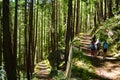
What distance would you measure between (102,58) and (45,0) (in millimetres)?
25719

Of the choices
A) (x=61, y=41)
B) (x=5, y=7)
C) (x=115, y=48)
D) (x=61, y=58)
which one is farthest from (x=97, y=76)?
(x=61, y=41)

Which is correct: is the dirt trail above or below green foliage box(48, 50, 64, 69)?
above

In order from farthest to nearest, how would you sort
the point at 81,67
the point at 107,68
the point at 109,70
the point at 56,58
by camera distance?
the point at 56,58 → the point at 107,68 → the point at 109,70 → the point at 81,67

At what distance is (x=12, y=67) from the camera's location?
1261 cm

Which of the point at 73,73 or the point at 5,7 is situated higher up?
the point at 5,7

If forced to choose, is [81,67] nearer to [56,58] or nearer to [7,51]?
[7,51]

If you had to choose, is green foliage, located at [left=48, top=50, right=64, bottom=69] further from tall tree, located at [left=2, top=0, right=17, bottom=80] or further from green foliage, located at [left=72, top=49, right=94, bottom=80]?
tall tree, located at [left=2, top=0, right=17, bottom=80]

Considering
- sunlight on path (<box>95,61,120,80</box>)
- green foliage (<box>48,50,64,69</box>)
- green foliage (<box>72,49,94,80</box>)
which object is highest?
green foliage (<box>72,49,94,80</box>)

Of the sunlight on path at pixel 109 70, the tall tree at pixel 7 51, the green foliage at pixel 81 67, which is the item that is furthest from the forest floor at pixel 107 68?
the tall tree at pixel 7 51

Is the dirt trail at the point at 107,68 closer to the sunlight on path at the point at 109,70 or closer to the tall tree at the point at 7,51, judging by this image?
the sunlight on path at the point at 109,70

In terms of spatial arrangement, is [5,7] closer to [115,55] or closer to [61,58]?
[115,55]

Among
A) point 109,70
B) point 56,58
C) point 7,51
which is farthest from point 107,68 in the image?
point 56,58

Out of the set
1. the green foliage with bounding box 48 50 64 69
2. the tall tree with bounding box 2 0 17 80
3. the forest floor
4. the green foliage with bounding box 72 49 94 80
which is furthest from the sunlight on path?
the green foliage with bounding box 48 50 64 69

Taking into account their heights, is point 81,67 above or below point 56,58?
above
